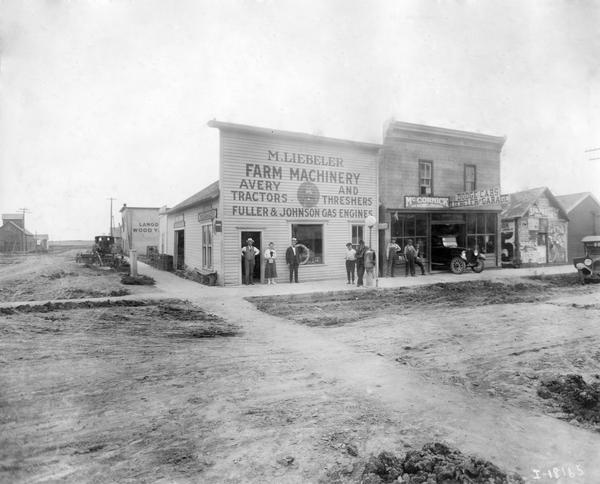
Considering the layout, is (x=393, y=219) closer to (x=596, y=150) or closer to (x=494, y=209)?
(x=494, y=209)

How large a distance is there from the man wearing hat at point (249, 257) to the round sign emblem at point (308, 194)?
2.86m

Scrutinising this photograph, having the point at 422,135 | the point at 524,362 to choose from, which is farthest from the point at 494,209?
the point at 524,362

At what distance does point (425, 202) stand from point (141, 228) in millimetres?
25330

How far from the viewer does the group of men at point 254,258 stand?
49.7 feet

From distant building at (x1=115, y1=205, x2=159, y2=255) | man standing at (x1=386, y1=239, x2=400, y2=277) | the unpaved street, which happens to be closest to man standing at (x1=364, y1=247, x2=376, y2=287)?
man standing at (x1=386, y1=239, x2=400, y2=277)

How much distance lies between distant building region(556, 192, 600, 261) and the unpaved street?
21.9 m

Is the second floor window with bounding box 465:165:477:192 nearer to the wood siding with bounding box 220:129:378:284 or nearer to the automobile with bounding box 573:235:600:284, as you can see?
the automobile with bounding box 573:235:600:284

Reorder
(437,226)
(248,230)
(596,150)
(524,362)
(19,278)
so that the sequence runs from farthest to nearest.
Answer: (437,226)
(19,278)
(248,230)
(524,362)
(596,150)

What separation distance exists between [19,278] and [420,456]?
1978 cm

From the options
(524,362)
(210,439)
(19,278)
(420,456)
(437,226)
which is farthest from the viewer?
(437,226)

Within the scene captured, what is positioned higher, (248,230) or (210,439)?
(248,230)

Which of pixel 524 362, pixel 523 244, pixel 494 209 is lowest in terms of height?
pixel 524 362

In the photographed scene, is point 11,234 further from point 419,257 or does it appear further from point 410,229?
point 419,257

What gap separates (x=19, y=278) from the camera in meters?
18.1
